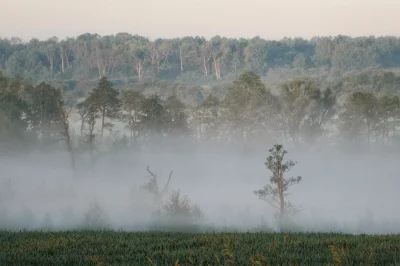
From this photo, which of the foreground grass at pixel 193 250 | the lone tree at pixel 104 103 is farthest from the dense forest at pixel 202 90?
the foreground grass at pixel 193 250

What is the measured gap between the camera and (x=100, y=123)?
72438mm

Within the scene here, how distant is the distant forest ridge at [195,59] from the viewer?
367 ft

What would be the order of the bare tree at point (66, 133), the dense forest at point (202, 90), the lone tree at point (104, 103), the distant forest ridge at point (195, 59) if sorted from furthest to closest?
the distant forest ridge at point (195, 59), the dense forest at point (202, 90), the lone tree at point (104, 103), the bare tree at point (66, 133)

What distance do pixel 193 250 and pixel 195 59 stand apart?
107m

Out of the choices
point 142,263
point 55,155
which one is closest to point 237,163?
point 55,155

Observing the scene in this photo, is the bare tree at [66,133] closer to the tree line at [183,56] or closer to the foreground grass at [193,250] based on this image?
the foreground grass at [193,250]

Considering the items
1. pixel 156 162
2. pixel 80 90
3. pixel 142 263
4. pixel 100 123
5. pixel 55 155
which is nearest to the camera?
pixel 142 263

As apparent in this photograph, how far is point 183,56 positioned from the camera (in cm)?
11944

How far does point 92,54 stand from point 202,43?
19.8m

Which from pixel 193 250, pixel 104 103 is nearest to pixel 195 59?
pixel 104 103

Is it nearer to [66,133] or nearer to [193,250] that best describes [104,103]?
[66,133]

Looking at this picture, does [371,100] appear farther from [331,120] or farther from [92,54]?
[92,54]

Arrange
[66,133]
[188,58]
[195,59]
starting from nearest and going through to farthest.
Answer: [66,133]
[188,58]
[195,59]

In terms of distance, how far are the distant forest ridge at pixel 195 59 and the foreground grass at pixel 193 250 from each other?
87.2m
